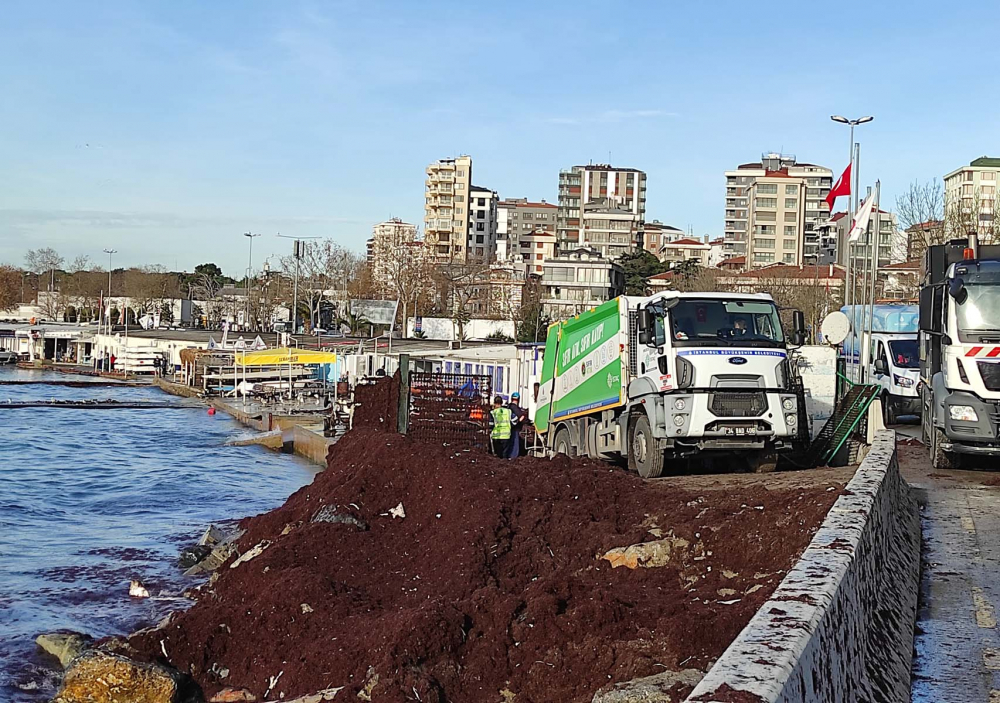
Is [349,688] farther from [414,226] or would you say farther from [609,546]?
[414,226]

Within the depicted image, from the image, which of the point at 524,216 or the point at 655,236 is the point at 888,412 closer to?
the point at 655,236

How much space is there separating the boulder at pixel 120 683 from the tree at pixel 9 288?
164 metres

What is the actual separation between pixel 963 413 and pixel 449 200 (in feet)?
483

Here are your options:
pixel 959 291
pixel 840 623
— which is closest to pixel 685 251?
pixel 959 291

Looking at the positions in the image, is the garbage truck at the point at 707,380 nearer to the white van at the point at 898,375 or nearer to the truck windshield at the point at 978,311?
the truck windshield at the point at 978,311

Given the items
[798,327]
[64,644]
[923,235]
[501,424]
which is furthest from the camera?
[923,235]

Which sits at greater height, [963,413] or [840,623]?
[963,413]

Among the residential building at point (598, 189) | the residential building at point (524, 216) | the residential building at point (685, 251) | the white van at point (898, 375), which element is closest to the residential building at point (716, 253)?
the residential building at point (685, 251)

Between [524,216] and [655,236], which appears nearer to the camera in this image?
[655,236]

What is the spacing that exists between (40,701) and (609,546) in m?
6.32

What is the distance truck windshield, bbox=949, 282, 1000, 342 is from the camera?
1570 cm

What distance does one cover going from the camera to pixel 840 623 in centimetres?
532

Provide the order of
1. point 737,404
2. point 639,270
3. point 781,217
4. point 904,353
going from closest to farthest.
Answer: point 737,404
point 904,353
point 639,270
point 781,217

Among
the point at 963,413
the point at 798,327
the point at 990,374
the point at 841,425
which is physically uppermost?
the point at 798,327
